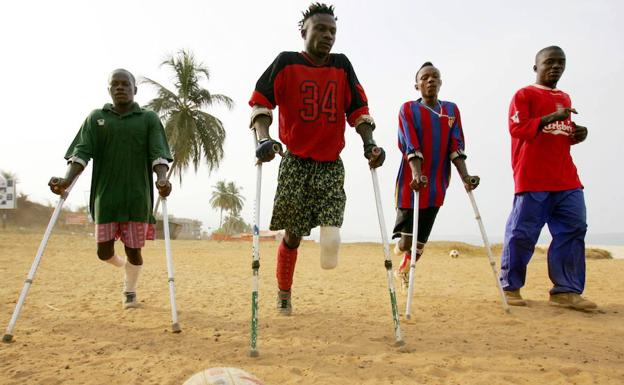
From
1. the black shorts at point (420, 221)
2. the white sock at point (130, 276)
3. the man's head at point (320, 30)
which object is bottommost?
the white sock at point (130, 276)

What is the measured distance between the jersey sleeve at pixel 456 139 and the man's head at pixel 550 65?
0.97 m

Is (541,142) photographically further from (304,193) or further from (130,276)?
(130,276)

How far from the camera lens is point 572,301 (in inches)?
171

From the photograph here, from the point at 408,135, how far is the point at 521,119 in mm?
1201

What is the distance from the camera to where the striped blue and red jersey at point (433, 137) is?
489 centimetres

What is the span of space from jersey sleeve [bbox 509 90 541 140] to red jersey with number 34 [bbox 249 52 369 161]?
1.87m

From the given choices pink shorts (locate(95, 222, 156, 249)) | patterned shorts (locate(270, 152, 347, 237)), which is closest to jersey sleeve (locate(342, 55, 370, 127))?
patterned shorts (locate(270, 152, 347, 237))

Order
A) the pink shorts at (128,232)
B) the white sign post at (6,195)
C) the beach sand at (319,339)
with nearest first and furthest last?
the beach sand at (319,339) → the pink shorts at (128,232) → the white sign post at (6,195)

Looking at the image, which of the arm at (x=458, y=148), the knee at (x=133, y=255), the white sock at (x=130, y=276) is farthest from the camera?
the arm at (x=458, y=148)

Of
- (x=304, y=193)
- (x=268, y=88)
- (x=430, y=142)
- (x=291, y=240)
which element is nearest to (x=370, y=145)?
(x=304, y=193)

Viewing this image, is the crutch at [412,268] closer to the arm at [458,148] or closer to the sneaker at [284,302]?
the arm at [458,148]

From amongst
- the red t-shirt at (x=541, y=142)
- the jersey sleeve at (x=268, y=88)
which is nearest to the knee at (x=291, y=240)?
the jersey sleeve at (x=268, y=88)

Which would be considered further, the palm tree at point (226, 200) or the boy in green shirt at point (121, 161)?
the palm tree at point (226, 200)

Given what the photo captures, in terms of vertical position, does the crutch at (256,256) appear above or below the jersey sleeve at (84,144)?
below
